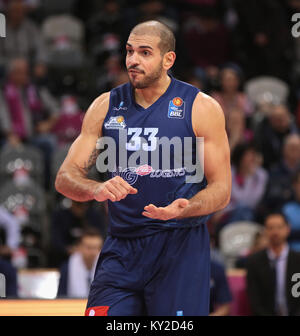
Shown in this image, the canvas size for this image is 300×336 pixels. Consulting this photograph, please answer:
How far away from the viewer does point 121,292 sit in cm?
413

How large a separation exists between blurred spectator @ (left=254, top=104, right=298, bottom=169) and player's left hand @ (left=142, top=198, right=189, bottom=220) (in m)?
6.77

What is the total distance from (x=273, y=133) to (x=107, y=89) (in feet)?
7.91

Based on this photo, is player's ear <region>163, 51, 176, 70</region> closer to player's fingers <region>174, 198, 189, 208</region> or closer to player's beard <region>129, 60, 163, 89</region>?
A: player's beard <region>129, 60, 163, 89</region>

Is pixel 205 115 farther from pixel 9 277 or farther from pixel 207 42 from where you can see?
pixel 207 42

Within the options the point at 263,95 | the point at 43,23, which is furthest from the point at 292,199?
the point at 43,23

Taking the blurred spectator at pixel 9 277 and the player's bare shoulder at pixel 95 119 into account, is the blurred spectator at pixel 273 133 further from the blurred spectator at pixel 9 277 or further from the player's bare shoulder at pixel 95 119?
the player's bare shoulder at pixel 95 119

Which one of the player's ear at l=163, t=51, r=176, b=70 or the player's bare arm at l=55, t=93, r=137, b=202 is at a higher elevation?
the player's ear at l=163, t=51, r=176, b=70

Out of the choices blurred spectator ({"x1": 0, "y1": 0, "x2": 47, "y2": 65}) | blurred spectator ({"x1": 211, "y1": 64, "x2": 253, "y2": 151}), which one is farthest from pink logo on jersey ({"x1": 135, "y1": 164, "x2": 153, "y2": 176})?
blurred spectator ({"x1": 0, "y1": 0, "x2": 47, "y2": 65})

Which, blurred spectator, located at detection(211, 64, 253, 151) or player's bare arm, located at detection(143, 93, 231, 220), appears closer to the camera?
player's bare arm, located at detection(143, 93, 231, 220)

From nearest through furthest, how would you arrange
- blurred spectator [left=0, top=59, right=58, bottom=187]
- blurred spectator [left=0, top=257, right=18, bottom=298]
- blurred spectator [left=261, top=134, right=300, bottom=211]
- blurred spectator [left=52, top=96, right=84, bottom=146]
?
blurred spectator [left=0, top=257, right=18, bottom=298], blurred spectator [left=261, top=134, right=300, bottom=211], blurred spectator [left=0, top=59, right=58, bottom=187], blurred spectator [left=52, top=96, right=84, bottom=146]

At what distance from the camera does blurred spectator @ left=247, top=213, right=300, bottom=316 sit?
7504mm

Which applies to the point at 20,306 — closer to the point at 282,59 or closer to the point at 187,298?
the point at 187,298

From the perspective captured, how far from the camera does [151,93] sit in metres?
A: 4.40

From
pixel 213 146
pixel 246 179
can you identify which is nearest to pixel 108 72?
pixel 246 179
